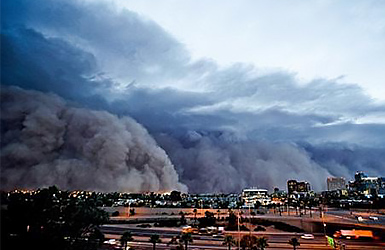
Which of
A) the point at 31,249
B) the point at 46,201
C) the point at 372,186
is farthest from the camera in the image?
the point at 372,186

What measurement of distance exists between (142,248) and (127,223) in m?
14.9

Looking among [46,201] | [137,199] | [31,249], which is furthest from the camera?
[137,199]

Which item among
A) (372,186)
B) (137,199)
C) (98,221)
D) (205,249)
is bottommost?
(205,249)

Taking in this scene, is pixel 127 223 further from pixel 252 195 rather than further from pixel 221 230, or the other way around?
pixel 252 195

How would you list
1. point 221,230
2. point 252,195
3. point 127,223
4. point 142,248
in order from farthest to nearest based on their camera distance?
point 252,195
point 127,223
point 221,230
point 142,248

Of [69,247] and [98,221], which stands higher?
[98,221]

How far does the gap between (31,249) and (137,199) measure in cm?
5134

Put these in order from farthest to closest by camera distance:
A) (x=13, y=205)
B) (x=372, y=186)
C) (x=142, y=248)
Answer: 1. (x=372, y=186)
2. (x=142, y=248)
3. (x=13, y=205)

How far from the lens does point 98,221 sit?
10.3 m

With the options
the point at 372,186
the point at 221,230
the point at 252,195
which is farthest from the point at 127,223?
the point at 372,186

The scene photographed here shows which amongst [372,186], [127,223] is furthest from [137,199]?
[372,186]

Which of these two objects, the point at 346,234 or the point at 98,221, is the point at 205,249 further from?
the point at 346,234

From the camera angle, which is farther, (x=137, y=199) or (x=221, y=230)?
(x=137, y=199)

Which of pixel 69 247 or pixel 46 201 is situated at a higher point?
pixel 46 201
